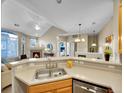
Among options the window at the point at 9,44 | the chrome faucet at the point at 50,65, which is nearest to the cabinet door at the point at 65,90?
the chrome faucet at the point at 50,65

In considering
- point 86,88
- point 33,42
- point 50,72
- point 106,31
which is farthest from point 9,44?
point 86,88

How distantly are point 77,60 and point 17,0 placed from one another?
11.3 feet

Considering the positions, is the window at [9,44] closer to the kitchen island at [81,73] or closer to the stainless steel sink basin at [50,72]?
the kitchen island at [81,73]

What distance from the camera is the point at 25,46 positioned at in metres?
10.1

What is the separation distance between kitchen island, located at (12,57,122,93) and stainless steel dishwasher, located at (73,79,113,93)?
0.07 meters

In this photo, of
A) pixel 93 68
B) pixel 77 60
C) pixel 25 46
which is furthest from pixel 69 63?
pixel 25 46

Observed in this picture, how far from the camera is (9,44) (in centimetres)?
823

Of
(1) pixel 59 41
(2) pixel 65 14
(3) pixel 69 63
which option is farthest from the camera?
(1) pixel 59 41

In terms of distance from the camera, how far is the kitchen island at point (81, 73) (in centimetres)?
202

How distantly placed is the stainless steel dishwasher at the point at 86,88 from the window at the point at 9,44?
627cm

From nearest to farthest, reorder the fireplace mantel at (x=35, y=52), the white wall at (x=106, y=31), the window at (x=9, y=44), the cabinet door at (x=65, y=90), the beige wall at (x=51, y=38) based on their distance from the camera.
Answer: the cabinet door at (x=65, y=90) < the fireplace mantel at (x=35, y=52) < the window at (x=9, y=44) < the white wall at (x=106, y=31) < the beige wall at (x=51, y=38)

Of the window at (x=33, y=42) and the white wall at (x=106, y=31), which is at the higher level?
the white wall at (x=106, y=31)

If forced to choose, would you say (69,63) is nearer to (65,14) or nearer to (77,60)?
(77,60)

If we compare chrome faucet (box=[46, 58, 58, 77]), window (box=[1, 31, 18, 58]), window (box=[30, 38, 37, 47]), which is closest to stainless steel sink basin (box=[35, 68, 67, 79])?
chrome faucet (box=[46, 58, 58, 77])
